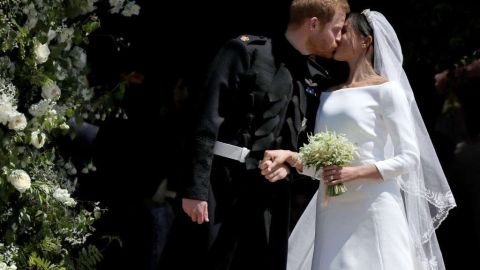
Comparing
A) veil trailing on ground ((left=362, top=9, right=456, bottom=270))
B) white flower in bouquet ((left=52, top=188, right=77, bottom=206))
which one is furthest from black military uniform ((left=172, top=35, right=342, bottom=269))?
white flower in bouquet ((left=52, top=188, right=77, bottom=206))

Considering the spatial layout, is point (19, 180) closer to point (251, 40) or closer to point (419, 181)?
point (251, 40)

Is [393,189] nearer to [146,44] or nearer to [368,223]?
[368,223]

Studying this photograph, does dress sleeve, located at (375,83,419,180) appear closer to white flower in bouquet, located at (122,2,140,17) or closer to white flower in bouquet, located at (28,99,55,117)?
white flower in bouquet, located at (122,2,140,17)

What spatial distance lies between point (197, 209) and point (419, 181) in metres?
1.23

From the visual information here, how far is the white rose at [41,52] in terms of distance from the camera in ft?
16.8

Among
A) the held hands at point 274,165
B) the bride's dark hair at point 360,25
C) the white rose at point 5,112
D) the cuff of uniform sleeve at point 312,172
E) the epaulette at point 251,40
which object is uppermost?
the bride's dark hair at point 360,25

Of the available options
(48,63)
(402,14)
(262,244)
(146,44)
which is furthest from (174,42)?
(262,244)

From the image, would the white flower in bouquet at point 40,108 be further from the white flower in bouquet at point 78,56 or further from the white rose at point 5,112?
the white flower in bouquet at point 78,56

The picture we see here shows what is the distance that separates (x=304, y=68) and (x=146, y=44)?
300 centimetres

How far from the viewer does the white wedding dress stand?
5160 millimetres

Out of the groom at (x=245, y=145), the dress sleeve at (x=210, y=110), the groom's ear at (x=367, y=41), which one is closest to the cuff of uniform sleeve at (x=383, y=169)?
the groom at (x=245, y=145)

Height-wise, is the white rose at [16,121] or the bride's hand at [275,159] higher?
the white rose at [16,121]

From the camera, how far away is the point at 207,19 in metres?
7.93

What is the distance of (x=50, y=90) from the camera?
5219 mm
